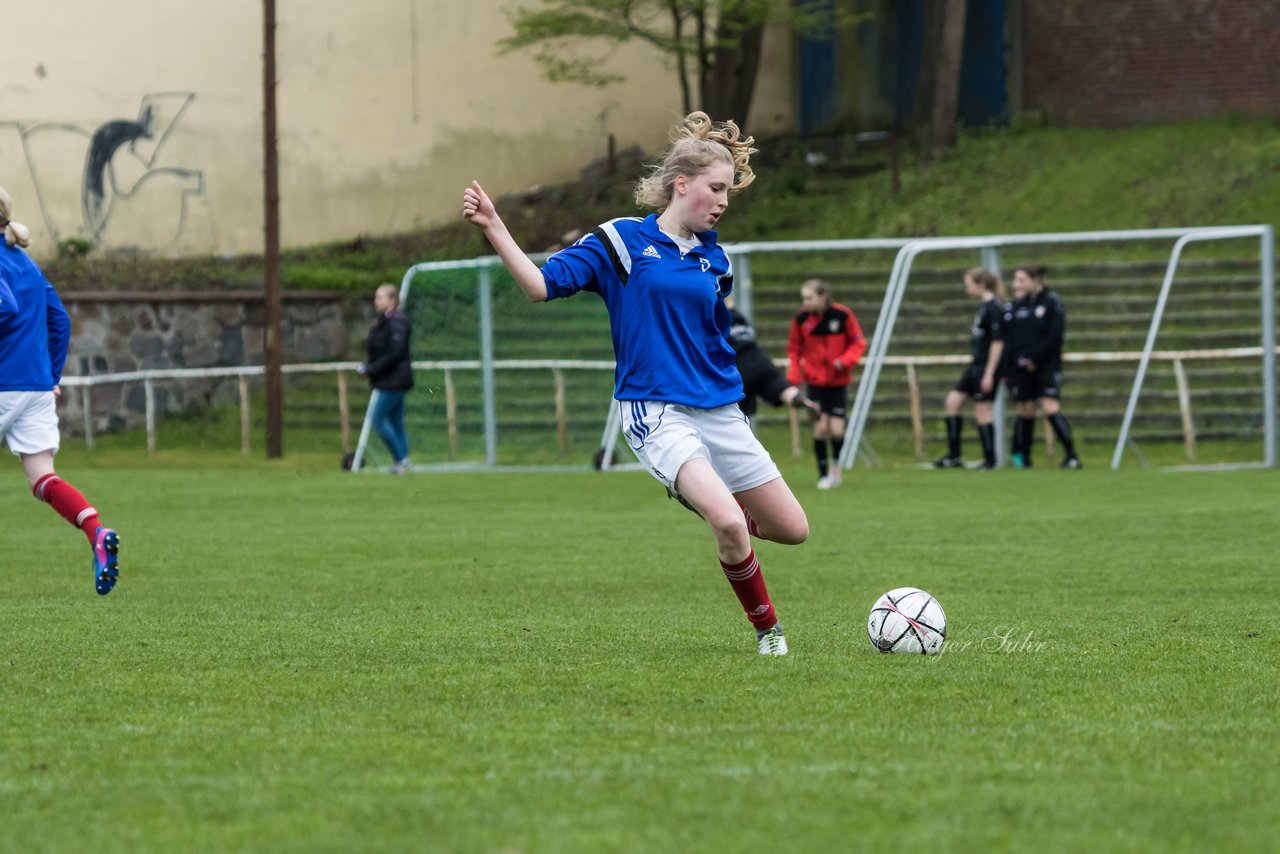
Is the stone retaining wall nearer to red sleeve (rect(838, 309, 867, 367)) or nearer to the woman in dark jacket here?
the woman in dark jacket

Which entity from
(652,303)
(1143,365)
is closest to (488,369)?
(1143,365)

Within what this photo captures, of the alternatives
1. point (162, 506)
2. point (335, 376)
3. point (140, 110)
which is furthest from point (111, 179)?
point (162, 506)

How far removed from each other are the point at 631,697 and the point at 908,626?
1.34 metres

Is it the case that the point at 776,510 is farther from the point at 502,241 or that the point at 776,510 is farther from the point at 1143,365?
the point at 1143,365

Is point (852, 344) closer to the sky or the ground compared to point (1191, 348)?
closer to the sky

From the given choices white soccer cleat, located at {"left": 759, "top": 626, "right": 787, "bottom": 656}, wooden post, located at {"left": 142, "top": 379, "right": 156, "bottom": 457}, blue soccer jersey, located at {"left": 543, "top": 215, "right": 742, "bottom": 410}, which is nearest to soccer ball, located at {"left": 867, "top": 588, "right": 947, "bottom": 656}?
white soccer cleat, located at {"left": 759, "top": 626, "right": 787, "bottom": 656}

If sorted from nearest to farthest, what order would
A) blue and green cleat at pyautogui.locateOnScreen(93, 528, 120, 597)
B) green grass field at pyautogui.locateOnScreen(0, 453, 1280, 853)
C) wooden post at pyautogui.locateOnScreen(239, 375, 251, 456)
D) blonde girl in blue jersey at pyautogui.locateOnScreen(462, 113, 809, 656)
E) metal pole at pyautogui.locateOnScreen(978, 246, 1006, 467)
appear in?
green grass field at pyautogui.locateOnScreen(0, 453, 1280, 853)
blonde girl in blue jersey at pyautogui.locateOnScreen(462, 113, 809, 656)
blue and green cleat at pyautogui.locateOnScreen(93, 528, 120, 597)
metal pole at pyautogui.locateOnScreen(978, 246, 1006, 467)
wooden post at pyautogui.locateOnScreen(239, 375, 251, 456)

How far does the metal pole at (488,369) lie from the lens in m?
22.5

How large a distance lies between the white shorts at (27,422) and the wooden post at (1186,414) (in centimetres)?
1332

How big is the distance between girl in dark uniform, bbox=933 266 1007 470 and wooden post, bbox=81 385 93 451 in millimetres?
11405

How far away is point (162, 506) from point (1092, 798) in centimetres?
1248

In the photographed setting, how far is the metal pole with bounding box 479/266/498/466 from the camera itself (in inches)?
884

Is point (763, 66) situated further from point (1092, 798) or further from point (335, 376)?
point (1092, 798)

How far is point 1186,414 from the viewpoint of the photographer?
2016 centimetres
